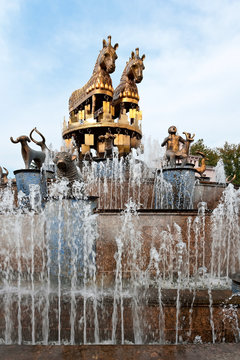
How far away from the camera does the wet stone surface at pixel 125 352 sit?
204 cm

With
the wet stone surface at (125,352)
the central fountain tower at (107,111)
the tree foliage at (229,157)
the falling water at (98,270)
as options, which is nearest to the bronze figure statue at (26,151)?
the falling water at (98,270)

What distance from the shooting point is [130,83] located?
14.1 meters

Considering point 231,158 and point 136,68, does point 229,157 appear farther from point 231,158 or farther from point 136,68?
point 136,68

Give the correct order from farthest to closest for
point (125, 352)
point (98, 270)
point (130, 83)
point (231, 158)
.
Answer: point (231, 158)
point (130, 83)
point (98, 270)
point (125, 352)

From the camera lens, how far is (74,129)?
13.1m

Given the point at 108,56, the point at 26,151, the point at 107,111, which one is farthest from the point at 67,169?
the point at 108,56

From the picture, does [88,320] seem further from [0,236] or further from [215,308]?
[0,236]

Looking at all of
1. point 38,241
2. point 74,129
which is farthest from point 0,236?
point 74,129

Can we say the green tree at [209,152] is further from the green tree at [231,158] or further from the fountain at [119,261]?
the fountain at [119,261]

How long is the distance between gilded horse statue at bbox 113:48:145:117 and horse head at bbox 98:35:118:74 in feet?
3.84

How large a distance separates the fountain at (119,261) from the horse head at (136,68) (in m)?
6.02

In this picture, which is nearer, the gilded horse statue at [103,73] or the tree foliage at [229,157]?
the gilded horse statue at [103,73]

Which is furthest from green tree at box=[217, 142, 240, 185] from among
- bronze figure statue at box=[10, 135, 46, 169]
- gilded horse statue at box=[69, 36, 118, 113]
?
bronze figure statue at box=[10, 135, 46, 169]

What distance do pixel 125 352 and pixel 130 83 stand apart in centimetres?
1345
